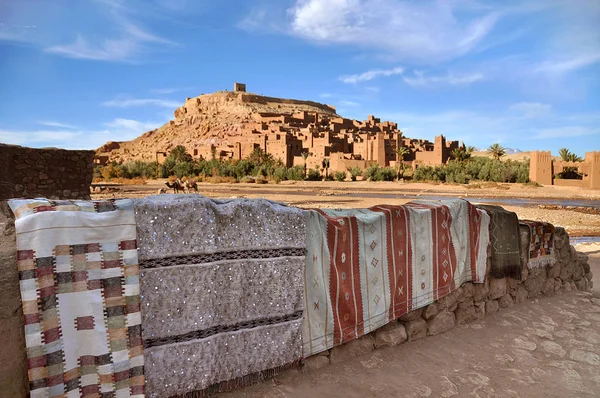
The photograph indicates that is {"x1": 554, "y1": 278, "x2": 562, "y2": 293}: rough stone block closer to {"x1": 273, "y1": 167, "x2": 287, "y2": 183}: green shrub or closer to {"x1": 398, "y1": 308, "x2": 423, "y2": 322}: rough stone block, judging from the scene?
{"x1": 398, "y1": 308, "x2": 423, "y2": 322}: rough stone block

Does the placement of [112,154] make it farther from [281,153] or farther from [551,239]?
[551,239]

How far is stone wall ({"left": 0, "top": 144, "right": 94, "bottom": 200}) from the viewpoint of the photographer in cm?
775

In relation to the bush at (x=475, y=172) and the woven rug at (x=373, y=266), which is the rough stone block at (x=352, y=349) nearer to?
the woven rug at (x=373, y=266)

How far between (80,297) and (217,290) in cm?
78

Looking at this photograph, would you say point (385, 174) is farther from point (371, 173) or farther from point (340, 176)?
point (340, 176)

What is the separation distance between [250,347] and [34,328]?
1.28 m

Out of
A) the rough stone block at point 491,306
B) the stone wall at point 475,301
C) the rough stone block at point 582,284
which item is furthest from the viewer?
the rough stone block at point 582,284

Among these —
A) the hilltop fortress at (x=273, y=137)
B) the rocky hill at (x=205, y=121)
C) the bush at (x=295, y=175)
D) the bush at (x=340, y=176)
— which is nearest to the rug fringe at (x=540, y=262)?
the bush at (x=295, y=175)

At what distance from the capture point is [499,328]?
14.0 feet

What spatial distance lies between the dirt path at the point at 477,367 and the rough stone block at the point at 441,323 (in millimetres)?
70

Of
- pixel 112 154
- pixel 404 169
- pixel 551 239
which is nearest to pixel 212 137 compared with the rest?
pixel 112 154

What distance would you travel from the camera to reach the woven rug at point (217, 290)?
2416 mm

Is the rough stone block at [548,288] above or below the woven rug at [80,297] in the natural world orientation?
below

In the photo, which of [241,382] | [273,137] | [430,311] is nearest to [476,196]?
[430,311]
